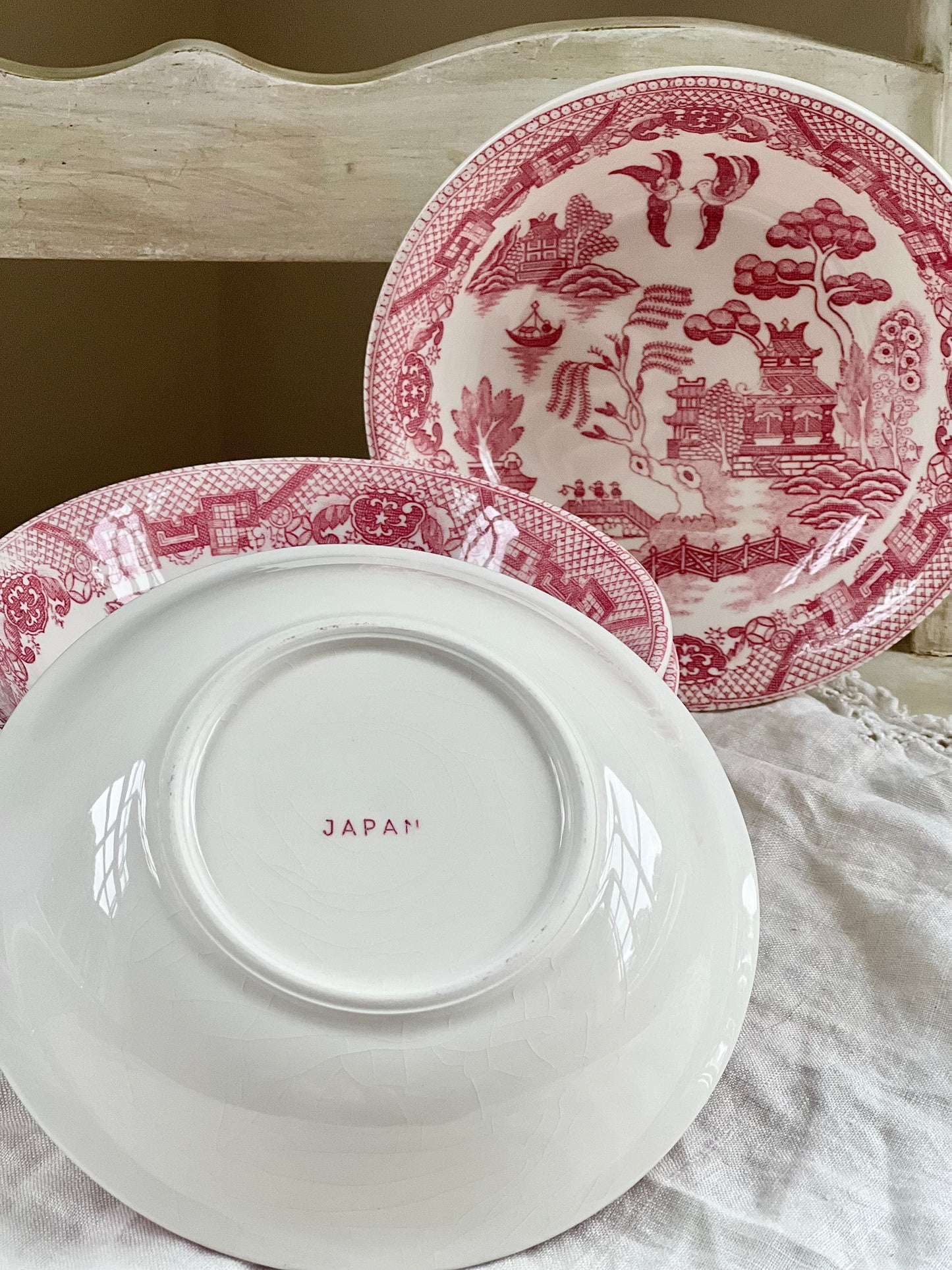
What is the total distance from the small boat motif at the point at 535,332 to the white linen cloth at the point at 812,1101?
0.36m

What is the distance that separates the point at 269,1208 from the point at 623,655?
294 mm

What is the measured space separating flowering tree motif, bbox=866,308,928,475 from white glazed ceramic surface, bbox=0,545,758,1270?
0.44 metres

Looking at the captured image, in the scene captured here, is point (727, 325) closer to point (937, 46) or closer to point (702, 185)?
point (702, 185)

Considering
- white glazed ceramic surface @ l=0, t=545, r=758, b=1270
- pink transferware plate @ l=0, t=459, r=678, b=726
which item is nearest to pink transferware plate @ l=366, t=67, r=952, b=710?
pink transferware plate @ l=0, t=459, r=678, b=726

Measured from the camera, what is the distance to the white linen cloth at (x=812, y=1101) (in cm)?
46

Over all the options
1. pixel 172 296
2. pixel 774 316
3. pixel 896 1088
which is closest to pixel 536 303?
pixel 774 316

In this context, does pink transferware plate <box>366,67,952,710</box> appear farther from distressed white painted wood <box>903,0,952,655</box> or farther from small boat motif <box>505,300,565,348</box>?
distressed white painted wood <box>903,0,952,655</box>

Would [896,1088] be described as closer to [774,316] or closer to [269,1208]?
[269,1208]

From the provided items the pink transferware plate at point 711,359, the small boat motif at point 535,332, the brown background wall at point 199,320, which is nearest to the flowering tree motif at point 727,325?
the pink transferware plate at point 711,359

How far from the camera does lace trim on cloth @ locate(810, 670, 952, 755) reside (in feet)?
2.72

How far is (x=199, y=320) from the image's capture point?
147 cm

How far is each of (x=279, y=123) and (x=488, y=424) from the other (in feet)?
0.92

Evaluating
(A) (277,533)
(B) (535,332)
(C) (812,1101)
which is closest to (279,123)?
(B) (535,332)

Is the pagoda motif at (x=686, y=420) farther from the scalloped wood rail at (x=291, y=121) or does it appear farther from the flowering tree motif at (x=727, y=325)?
the scalloped wood rail at (x=291, y=121)
